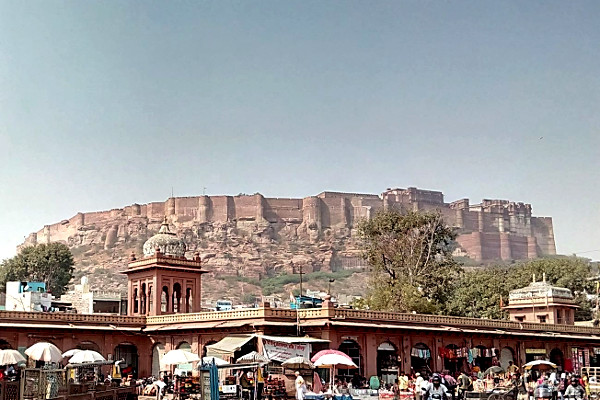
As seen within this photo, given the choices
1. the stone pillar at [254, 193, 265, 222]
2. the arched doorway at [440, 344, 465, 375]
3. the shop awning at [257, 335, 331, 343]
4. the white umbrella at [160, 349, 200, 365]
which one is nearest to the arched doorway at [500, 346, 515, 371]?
the arched doorway at [440, 344, 465, 375]

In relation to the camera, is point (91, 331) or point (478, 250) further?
point (478, 250)

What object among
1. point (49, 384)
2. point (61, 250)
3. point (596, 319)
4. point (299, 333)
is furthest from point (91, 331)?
point (61, 250)

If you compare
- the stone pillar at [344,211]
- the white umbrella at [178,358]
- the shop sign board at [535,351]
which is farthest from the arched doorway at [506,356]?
the stone pillar at [344,211]

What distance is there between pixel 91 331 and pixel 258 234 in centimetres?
10802

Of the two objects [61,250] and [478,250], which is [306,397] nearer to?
[61,250]

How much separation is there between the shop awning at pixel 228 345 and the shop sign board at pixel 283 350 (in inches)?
29.8

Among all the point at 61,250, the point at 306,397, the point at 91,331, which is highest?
the point at 61,250

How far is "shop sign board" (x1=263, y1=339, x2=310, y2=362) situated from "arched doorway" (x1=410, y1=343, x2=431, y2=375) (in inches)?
228

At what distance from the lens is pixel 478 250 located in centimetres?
14638

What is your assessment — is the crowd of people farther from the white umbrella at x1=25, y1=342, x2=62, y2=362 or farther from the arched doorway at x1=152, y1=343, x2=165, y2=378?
the arched doorway at x1=152, y1=343, x2=165, y2=378

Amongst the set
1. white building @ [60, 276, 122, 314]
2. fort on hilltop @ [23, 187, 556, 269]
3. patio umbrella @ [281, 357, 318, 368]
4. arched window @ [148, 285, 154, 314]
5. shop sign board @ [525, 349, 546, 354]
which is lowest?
patio umbrella @ [281, 357, 318, 368]

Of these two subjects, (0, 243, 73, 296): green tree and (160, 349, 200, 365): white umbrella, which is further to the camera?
(0, 243, 73, 296): green tree

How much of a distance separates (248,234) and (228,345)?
111m

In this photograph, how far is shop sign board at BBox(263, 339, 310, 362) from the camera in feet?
85.3
